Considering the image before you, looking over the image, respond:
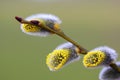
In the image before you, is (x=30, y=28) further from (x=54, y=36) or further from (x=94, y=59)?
(x=54, y=36)

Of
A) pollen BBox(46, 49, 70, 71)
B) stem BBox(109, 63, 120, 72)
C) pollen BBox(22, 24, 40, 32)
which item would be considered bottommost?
pollen BBox(46, 49, 70, 71)

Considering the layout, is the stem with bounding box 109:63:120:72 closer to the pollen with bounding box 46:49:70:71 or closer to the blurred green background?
the pollen with bounding box 46:49:70:71

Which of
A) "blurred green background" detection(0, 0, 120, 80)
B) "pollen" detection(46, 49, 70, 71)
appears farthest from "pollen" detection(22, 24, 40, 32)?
"blurred green background" detection(0, 0, 120, 80)

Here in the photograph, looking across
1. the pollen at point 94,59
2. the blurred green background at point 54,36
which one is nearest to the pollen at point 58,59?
the pollen at point 94,59

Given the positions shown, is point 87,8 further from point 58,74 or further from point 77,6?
point 58,74

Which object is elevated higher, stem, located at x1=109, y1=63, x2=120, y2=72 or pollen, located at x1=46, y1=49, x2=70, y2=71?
stem, located at x1=109, y1=63, x2=120, y2=72

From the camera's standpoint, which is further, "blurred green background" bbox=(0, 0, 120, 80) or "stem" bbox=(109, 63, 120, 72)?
"blurred green background" bbox=(0, 0, 120, 80)
